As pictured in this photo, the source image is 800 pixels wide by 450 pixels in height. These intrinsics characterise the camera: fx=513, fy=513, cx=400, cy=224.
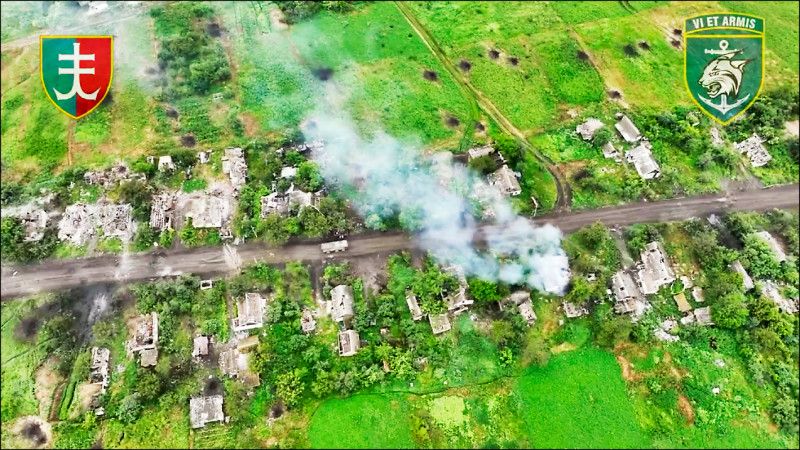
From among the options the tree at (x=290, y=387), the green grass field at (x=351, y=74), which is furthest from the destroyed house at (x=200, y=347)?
the green grass field at (x=351, y=74)

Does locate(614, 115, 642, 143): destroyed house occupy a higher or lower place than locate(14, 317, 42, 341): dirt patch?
higher

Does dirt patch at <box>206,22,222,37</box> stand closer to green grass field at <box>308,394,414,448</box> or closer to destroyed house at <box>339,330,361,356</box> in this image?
destroyed house at <box>339,330,361,356</box>

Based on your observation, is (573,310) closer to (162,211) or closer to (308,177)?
(308,177)

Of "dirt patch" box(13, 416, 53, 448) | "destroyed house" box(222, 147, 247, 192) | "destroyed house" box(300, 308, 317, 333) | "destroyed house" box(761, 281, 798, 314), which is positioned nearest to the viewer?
"dirt patch" box(13, 416, 53, 448)

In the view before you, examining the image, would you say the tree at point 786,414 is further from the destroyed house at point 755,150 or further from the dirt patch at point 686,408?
the destroyed house at point 755,150

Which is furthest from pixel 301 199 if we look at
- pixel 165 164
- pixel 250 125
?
pixel 165 164

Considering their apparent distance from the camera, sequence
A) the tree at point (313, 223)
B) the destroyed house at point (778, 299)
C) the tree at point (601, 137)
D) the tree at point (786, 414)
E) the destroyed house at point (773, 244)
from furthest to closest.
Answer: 1. the tree at point (601, 137)
2. the destroyed house at point (773, 244)
3. the tree at point (313, 223)
4. the destroyed house at point (778, 299)
5. the tree at point (786, 414)

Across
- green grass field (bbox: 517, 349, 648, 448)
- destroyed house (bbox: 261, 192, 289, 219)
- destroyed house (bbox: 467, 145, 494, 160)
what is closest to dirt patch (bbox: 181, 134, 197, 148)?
destroyed house (bbox: 261, 192, 289, 219)
